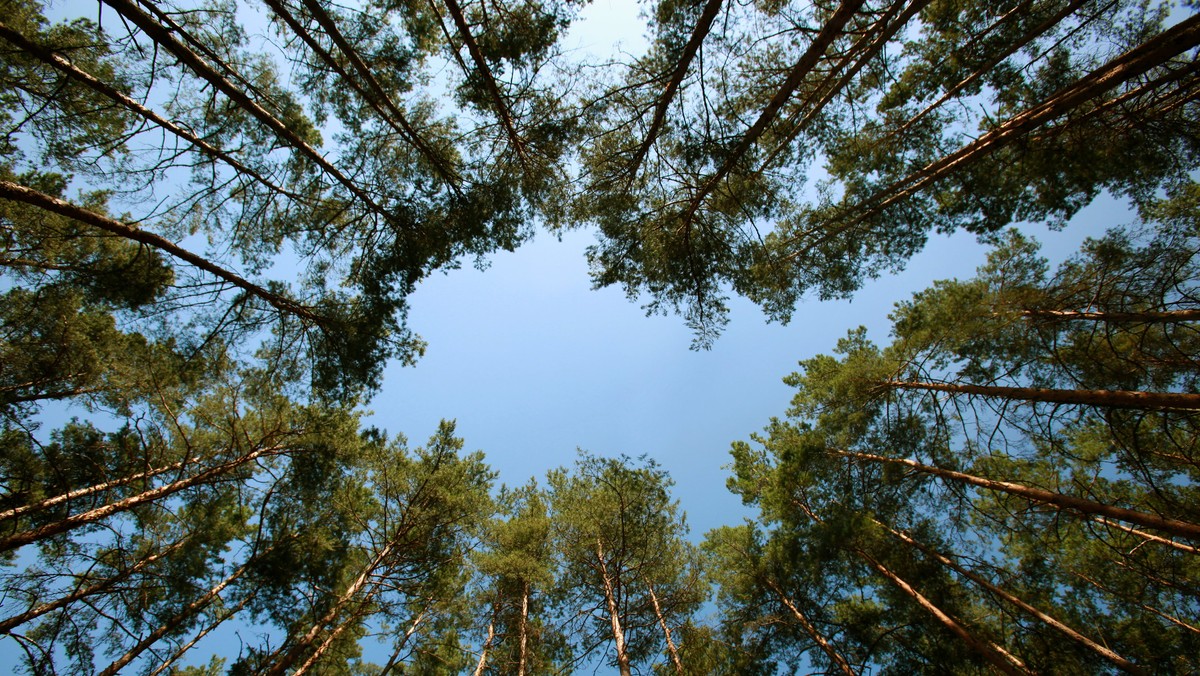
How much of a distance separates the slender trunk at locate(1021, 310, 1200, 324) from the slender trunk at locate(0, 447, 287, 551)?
482 inches

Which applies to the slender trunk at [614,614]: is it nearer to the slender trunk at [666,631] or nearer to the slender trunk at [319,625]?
the slender trunk at [666,631]

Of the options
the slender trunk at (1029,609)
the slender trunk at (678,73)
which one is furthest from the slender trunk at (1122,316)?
the slender trunk at (678,73)

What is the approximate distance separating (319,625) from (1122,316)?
38.8 ft

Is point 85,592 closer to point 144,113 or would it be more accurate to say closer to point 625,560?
point 144,113

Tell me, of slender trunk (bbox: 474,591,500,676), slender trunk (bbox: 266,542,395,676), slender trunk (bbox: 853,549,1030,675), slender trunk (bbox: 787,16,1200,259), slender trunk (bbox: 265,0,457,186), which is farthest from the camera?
slender trunk (bbox: 474,591,500,676)

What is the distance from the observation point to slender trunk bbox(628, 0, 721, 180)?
4242mm

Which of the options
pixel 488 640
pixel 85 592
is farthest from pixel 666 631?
pixel 85 592

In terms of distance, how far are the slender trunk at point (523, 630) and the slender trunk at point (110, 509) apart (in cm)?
614

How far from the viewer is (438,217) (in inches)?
264

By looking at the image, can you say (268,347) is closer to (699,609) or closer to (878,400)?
(699,609)

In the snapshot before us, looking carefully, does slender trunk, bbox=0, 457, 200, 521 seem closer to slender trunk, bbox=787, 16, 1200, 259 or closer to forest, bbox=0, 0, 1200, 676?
forest, bbox=0, 0, 1200, 676

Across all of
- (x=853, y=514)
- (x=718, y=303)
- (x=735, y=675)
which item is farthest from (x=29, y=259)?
(x=853, y=514)

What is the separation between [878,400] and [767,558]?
4.24m

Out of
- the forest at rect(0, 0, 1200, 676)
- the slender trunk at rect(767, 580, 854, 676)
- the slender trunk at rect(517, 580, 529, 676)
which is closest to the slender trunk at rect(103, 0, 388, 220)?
the forest at rect(0, 0, 1200, 676)
